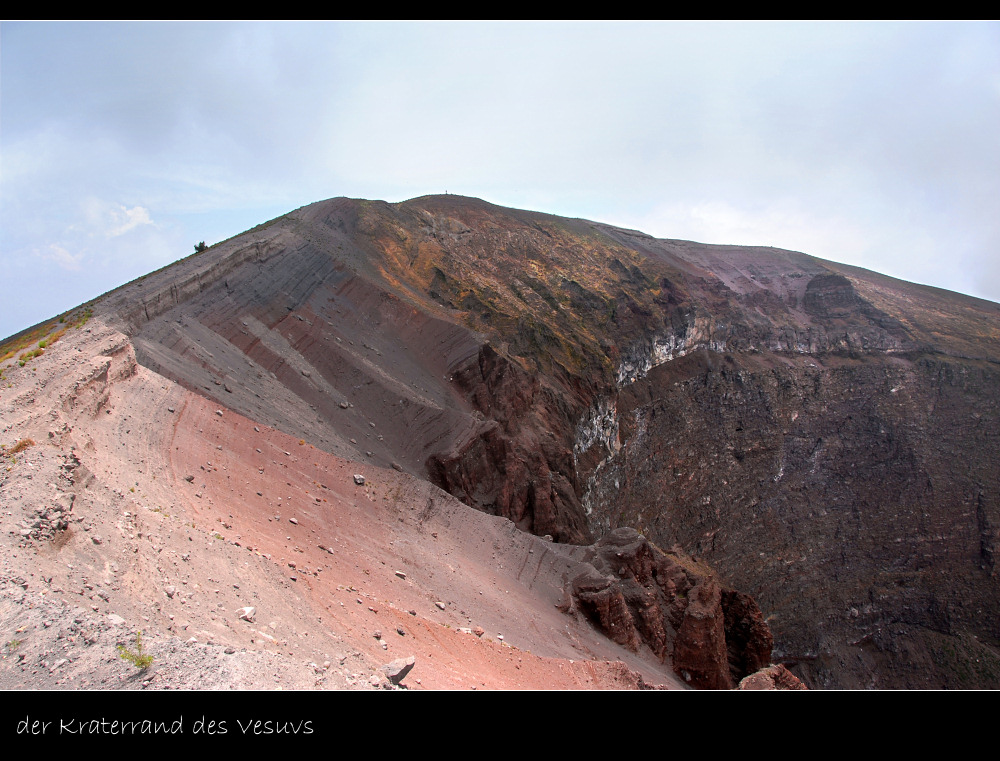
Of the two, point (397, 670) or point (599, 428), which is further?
point (599, 428)

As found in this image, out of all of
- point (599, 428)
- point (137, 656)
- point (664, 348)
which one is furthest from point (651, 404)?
point (137, 656)

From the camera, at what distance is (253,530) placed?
11688mm

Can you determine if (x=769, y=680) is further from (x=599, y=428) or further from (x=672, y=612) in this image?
(x=599, y=428)

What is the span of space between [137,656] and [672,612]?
20.6 metres

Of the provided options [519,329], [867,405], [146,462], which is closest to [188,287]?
[146,462]

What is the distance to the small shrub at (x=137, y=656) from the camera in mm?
5066

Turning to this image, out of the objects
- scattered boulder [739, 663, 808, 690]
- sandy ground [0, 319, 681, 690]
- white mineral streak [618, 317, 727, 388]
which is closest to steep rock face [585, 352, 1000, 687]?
white mineral streak [618, 317, 727, 388]

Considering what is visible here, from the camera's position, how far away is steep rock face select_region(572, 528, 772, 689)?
19453 millimetres

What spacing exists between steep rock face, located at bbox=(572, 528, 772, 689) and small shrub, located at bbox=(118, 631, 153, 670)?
16224 mm

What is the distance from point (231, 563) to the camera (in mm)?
9102

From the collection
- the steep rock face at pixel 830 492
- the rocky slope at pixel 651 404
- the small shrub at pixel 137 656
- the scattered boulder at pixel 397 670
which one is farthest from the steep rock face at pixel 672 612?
the small shrub at pixel 137 656

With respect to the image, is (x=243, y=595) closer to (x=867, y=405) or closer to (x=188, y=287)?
(x=188, y=287)

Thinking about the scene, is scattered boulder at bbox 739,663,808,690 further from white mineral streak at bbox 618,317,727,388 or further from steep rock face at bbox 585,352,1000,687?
white mineral streak at bbox 618,317,727,388
